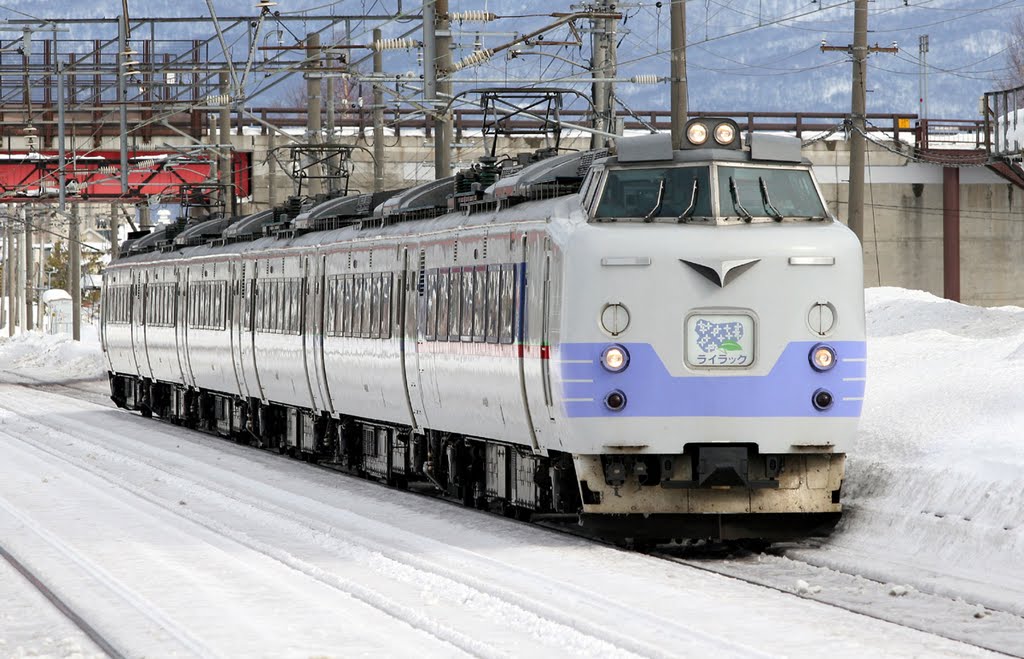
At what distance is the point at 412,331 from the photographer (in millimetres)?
20094

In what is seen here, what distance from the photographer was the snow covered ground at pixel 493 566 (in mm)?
10781

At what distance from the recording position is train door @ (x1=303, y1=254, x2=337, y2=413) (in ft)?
79.4

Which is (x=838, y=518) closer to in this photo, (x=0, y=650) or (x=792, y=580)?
(x=792, y=580)

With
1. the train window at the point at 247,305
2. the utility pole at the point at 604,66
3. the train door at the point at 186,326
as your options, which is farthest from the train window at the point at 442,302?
the train door at the point at 186,326

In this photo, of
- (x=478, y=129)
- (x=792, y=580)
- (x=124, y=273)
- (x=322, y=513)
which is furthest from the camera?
(x=478, y=129)

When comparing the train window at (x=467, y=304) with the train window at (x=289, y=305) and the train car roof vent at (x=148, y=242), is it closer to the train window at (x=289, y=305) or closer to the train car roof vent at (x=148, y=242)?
the train window at (x=289, y=305)

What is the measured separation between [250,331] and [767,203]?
14.6m

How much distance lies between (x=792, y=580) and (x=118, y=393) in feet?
98.5

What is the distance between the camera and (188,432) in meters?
33.0

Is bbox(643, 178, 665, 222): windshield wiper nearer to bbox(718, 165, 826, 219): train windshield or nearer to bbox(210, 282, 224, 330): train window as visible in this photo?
bbox(718, 165, 826, 219): train windshield

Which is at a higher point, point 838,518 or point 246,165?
point 246,165

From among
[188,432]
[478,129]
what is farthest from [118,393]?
[478,129]

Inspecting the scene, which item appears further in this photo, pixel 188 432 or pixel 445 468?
pixel 188 432

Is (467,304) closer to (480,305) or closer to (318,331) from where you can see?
(480,305)
